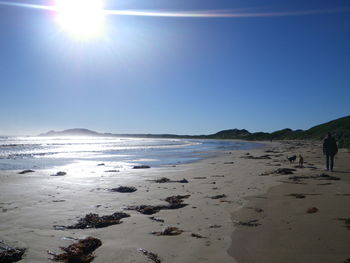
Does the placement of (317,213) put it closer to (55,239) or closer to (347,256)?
(347,256)

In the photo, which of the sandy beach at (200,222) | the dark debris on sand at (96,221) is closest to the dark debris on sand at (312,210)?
the sandy beach at (200,222)

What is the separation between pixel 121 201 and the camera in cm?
815

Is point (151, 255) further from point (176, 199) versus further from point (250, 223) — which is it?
point (176, 199)

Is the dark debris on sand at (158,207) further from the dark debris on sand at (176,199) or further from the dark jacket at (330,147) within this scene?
the dark jacket at (330,147)

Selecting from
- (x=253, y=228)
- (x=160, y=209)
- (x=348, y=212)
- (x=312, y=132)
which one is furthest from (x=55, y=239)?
(x=312, y=132)

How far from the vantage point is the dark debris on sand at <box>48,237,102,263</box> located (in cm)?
433

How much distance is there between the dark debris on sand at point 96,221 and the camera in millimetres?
5858

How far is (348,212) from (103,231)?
5063mm

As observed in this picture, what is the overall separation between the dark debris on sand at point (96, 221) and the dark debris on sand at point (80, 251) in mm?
906

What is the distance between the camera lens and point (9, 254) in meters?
4.29

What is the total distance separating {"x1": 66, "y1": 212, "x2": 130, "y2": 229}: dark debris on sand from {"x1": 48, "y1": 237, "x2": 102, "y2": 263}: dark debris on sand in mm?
906

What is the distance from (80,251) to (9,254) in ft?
3.14

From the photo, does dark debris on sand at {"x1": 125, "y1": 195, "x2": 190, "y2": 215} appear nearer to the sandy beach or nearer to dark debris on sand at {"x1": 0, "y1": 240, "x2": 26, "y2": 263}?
the sandy beach

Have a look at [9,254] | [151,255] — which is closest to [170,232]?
[151,255]
